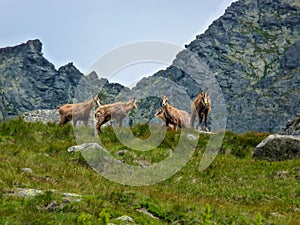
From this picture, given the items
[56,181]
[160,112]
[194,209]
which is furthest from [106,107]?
[194,209]

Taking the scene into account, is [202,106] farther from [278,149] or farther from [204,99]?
[278,149]

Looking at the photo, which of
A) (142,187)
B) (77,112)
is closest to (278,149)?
(142,187)

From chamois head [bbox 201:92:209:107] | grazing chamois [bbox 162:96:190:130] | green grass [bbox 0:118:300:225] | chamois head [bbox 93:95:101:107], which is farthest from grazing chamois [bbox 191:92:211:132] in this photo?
chamois head [bbox 93:95:101:107]

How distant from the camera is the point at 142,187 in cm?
1642

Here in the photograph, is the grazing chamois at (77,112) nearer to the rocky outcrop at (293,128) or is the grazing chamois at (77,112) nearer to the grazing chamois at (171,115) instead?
the grazing chamois at (171,115)

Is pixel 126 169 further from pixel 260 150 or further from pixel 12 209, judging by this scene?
pixel 12 209

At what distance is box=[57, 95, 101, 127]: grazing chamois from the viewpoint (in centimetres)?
3269

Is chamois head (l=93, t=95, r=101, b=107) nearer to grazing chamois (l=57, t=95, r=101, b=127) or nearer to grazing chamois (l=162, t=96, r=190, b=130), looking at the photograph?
grazing chamois (l=57, t=95, r=101, b=127)

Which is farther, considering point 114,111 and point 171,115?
point 114,111

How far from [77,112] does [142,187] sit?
1756 cm

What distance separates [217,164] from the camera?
2139 centimetres

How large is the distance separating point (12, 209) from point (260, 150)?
54.1 feet

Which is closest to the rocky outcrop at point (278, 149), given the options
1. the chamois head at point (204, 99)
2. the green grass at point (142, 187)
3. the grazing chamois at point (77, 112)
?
the green grass at point (142, 187)

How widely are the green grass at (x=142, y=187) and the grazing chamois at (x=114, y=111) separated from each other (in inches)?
82.0
